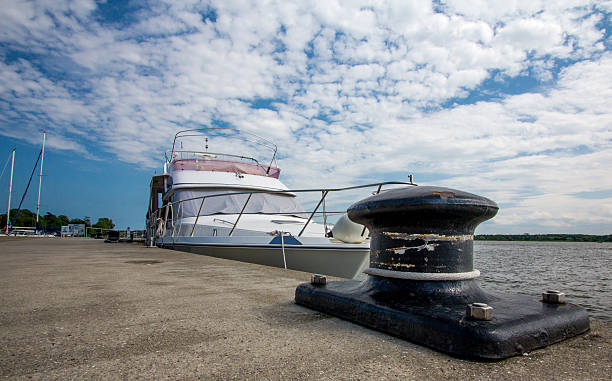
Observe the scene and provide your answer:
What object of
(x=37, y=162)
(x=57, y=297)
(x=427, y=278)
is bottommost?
(x=57, y=297)

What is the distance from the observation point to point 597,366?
1242mm

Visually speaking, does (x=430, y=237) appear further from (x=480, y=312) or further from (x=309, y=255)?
(x=309, y=255)

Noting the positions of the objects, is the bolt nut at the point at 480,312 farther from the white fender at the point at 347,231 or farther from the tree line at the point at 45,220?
the tree line at the point at 45,220

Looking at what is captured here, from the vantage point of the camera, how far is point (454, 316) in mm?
1408

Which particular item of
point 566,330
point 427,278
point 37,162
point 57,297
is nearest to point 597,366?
point 566,330

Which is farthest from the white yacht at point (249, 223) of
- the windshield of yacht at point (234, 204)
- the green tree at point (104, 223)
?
the green tree at point (104, 223)

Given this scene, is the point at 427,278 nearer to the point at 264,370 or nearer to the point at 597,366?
the point at 597,366

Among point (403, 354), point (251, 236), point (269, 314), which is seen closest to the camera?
point (403, 354)

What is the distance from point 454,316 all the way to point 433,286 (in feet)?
0.86

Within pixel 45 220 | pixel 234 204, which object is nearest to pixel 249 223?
pixel 234 204

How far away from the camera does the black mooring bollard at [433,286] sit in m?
1.39

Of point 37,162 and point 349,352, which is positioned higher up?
point 37,162

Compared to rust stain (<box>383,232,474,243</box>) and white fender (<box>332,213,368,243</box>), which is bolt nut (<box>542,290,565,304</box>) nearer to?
rust stain (<box>383,232,474,243</box>)

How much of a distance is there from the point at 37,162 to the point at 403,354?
54.6 metres
